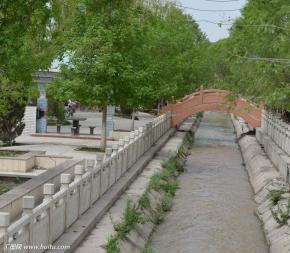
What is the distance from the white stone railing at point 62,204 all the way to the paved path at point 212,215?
1.98m

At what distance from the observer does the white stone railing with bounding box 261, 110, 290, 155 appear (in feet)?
81.9

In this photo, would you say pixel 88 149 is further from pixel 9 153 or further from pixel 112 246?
pixel 112 246

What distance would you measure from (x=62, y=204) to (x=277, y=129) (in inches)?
752

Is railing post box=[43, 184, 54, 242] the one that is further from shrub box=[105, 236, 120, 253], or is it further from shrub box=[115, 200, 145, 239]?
shrub box=[115, 200, 145, 239]

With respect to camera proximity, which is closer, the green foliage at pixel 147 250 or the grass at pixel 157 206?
the grass at pixel 157 206

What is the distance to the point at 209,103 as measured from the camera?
39.0m

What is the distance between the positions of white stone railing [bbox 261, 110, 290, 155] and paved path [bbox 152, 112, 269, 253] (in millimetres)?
2121

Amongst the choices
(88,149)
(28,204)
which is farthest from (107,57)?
(28,204)

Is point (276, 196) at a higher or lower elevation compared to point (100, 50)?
lower

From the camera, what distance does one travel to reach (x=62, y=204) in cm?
1088

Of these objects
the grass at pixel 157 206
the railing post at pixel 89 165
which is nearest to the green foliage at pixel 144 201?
the grass at pixel 157 206

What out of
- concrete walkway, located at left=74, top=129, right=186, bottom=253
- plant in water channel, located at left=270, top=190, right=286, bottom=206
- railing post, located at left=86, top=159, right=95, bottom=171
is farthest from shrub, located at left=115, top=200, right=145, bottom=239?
plant in water channel, located at left=270, top=190, right=286, bottom=206

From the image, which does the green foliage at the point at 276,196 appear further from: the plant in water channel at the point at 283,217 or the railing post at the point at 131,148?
the railing post at the point at 131,148

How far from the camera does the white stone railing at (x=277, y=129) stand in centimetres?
2495
